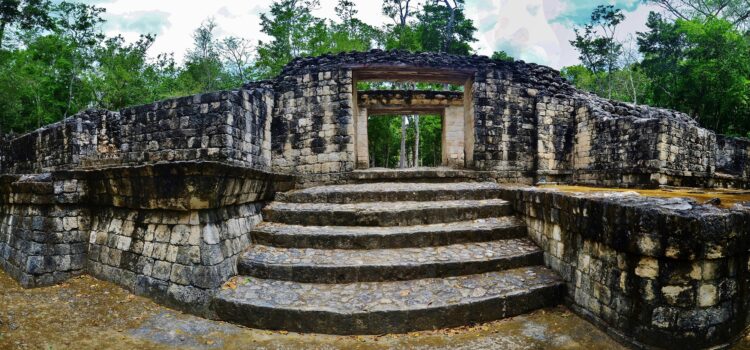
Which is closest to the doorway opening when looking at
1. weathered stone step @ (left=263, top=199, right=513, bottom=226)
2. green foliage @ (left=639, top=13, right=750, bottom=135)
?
green foliage @ (left=639, top=13, right=750, bottom=135)

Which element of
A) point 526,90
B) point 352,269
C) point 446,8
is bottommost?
point 352,269

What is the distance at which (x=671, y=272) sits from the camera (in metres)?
2.69

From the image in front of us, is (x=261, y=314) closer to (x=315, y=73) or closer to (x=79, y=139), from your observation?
(x=315, y=73)

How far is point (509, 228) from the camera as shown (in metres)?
4.85

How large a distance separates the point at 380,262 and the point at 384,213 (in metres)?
1.04

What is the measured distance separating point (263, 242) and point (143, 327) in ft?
5.33

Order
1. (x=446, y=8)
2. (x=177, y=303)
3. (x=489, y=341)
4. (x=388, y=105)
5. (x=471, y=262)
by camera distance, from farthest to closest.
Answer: (x=446, y=8), (x=388, y=105), (x=471, y=262), (x=177, y=303), (x=489, y=341)

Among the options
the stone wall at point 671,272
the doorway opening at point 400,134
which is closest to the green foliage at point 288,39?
the doorway opening at point 400,134

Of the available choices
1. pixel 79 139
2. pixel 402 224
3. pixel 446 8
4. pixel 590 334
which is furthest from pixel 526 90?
pixel 446 8

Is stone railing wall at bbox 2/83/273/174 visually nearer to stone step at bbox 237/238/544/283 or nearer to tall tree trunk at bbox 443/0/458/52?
stone step at bbox 237/238/544/283

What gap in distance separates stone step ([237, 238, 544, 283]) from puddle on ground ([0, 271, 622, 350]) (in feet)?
2.32

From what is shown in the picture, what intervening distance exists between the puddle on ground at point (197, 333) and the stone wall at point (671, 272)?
15.1 inches

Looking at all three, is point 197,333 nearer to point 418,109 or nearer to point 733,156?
point 418,109

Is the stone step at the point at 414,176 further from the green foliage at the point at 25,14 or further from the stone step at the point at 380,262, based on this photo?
the green foliage at the point at 25,14
